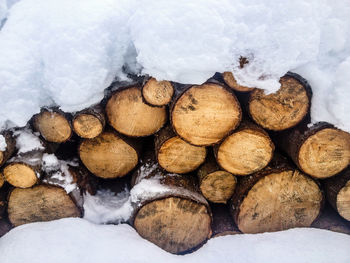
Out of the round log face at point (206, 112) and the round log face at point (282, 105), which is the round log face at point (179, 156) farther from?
the round log face at point (282, 105)

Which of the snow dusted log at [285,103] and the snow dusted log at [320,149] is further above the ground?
the snow dusted log at [285,103]

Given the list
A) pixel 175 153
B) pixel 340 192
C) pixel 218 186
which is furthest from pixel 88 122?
pixel 340 192

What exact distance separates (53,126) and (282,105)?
4.85 feet

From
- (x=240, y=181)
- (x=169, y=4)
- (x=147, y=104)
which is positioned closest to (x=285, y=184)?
(x=240, y=181)

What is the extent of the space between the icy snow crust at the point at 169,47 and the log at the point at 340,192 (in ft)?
1.26

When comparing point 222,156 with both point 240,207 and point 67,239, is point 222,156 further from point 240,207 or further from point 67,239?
point 67,239

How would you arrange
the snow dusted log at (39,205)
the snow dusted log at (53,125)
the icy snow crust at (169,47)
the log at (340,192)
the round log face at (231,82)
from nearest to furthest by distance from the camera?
the icy snow crust at (169,47) < the round log face at (231,82) < the log at (340,192) < the snow dusted log at (53,125) < the snow dusted log at (39,205)

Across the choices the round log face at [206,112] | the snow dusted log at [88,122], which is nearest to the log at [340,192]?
the round log face at [206,112]

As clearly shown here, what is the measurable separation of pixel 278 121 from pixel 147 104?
2.67ft

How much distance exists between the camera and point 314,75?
5.30 feet

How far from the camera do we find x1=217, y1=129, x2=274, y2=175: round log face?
170 centimetres

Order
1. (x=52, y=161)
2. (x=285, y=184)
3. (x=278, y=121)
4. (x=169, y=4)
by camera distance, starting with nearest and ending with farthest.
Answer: (x=169, y=4) < (x=278, y=121) < (x=285, y=184) < (x=52, y=161)

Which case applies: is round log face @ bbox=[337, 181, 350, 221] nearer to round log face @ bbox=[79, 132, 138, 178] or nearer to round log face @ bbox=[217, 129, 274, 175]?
round log face @ bbox=[217, 129, 274, 175]

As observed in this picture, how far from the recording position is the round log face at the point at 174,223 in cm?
180
